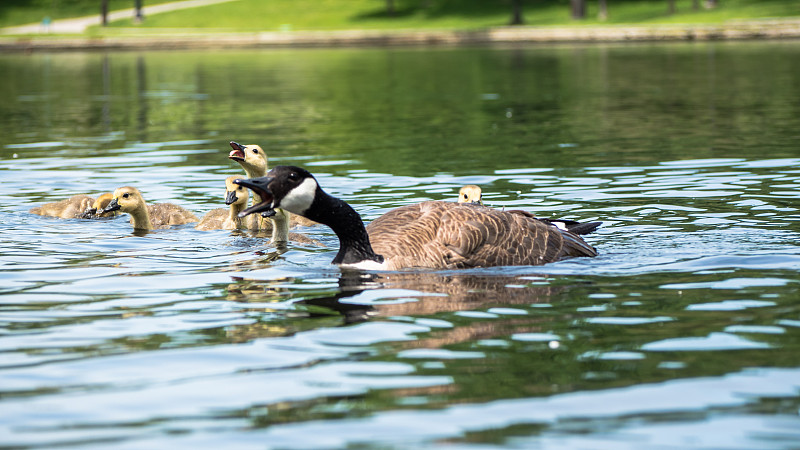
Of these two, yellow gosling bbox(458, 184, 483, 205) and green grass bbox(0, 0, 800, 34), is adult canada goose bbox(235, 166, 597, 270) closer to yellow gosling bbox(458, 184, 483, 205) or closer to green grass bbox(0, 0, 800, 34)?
yellow gosling bbox(458, 184, 483, 205)

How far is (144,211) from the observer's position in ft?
48.2

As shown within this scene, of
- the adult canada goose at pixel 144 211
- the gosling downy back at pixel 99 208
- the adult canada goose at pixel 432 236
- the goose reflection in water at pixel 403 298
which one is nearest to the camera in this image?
the goose reflection in water at pixel 403 298

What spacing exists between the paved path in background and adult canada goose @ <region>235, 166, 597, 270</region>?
77189 mm

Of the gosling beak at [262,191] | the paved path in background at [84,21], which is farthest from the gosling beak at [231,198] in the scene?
the paved path in background at [84,21]

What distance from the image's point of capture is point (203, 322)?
29.7 feet

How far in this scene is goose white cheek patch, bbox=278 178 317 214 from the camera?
32.3 feet

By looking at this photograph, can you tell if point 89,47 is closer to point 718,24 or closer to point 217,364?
point 718,24

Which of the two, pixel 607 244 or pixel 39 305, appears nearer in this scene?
pixel 39 305

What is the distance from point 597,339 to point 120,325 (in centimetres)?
392

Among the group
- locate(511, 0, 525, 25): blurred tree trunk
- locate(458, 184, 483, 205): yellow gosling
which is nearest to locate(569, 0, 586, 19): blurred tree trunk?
locate(511, 0, 525, 25): blurred tree trunk

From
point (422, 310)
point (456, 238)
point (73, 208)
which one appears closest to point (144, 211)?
point (73, 208)

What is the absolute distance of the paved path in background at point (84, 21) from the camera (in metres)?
85.3

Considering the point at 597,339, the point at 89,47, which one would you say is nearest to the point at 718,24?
the point at 89,47

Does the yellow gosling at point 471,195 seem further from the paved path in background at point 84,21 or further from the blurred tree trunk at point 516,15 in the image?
the paved path in background at point 84,21
